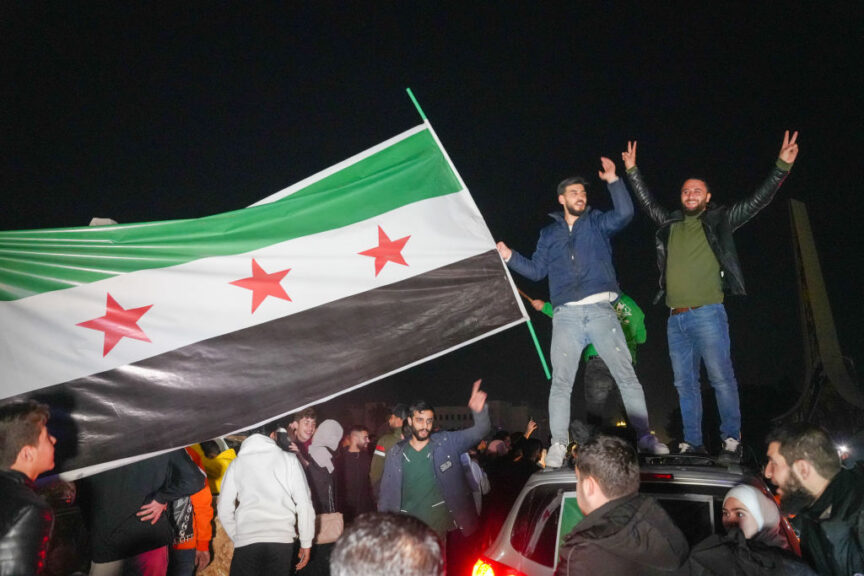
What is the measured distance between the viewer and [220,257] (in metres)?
4.61

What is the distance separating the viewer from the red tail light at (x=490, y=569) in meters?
3.42

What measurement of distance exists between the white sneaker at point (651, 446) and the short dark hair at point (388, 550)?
3.33 meters

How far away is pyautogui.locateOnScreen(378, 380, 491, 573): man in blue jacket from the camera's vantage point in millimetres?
5691

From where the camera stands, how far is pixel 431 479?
5.71 m

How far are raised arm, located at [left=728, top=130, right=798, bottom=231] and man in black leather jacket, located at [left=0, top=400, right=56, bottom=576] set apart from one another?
522 cm

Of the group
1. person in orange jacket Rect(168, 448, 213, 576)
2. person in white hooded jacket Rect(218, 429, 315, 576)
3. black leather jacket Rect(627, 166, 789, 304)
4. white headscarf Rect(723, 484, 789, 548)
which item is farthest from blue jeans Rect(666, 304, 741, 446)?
person in orange jacket Rect(168, 448, 213, 576)

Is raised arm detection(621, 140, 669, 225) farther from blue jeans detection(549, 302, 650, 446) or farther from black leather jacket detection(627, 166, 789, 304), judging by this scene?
blue jeans detection(549, 302, 650, 446)

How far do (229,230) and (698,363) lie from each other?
4214mm

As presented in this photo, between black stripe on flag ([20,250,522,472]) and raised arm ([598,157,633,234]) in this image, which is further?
raised arm ([598,157,633,234])

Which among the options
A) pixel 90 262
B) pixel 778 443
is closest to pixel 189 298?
pixel 90 262

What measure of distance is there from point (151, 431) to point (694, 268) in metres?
4.52

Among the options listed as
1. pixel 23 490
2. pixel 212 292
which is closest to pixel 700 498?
pixel 23 490

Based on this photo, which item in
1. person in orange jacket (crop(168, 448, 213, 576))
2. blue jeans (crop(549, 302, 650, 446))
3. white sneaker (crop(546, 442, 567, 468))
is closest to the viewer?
white sneaker (crop(546, 442, 567, 468))

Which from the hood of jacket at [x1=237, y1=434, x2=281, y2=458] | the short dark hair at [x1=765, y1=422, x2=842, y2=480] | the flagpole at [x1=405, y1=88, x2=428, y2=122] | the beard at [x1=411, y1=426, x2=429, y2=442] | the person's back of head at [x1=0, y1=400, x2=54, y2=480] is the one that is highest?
the flagpole at [x1=405, y1=88, x2=428, y2=122]
